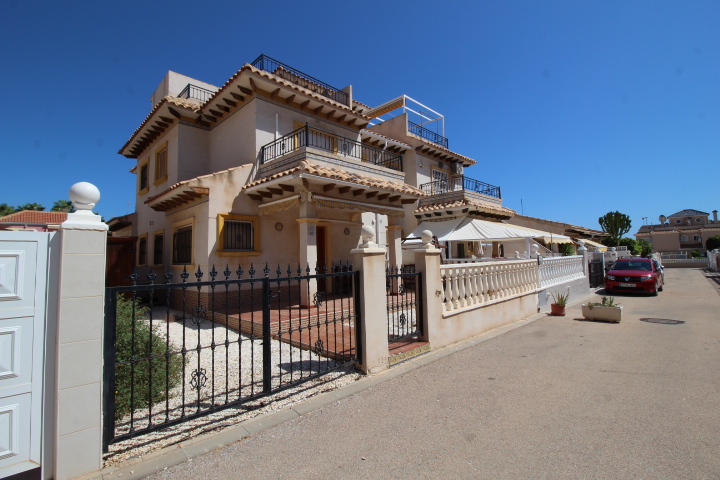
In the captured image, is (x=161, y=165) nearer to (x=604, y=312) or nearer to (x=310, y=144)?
(x=310, y=144)

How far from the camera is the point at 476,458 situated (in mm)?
2949

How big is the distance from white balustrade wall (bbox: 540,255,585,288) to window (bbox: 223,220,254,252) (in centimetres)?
892

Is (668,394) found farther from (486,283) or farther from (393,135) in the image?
(393,135)

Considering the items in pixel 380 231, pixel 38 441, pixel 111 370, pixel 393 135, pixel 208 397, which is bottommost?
pixel 208 397

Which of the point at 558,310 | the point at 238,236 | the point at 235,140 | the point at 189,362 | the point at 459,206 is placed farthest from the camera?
the point at 459,206

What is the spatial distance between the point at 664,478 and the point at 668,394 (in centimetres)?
205

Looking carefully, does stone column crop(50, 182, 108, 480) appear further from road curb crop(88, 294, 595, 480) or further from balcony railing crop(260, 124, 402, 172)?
balcony railing crop(260, 124, 402, 172)

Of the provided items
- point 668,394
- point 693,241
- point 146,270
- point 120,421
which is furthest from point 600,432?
point 693,241

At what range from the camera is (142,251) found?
14945 mm

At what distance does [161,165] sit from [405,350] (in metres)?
13.0

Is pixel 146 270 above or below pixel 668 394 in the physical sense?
above

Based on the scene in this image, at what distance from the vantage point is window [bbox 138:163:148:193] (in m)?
15.4

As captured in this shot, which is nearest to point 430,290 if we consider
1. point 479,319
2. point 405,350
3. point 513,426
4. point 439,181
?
point 405,350

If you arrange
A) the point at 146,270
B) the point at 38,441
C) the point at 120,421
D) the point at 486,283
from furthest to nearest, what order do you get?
the point at 146,270, the point at 486,283, the point at 120,421, the point at 38,441
